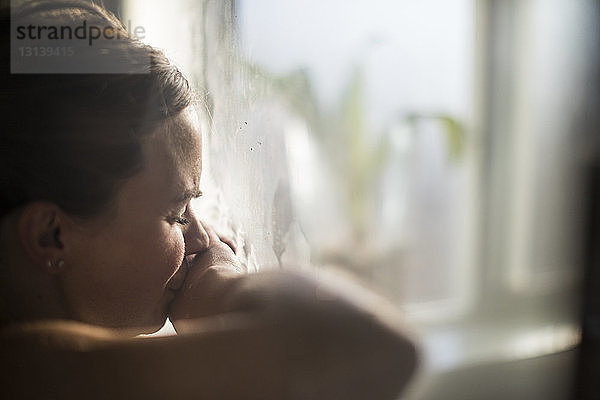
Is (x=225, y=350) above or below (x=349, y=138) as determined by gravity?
below

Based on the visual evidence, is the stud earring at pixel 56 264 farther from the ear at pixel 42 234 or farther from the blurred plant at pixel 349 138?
the blurred plant at pixel 349 138

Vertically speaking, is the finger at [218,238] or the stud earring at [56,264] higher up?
the finger at [218,238]

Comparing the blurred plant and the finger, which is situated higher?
the blurred plant

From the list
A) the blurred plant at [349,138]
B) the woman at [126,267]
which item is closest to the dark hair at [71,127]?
the woman at [126,267]

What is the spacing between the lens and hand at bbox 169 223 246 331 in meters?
0.37

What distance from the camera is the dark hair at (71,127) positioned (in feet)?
1.10

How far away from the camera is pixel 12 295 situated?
0.35m

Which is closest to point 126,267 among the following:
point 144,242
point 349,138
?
point 144,242

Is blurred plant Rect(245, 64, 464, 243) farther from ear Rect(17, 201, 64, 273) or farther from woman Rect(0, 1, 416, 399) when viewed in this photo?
ear Rect(17, 201, 64, 273)

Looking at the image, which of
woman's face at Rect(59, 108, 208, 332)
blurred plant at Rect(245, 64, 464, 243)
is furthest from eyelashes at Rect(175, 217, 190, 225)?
blurred plant at Rect(245, 64, 464, 243)

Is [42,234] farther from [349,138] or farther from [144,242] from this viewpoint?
[349,138]

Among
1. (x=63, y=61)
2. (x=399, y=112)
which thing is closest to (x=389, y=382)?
(x=399, y=112)

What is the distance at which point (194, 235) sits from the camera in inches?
14.4

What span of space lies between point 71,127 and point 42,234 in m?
0.07
